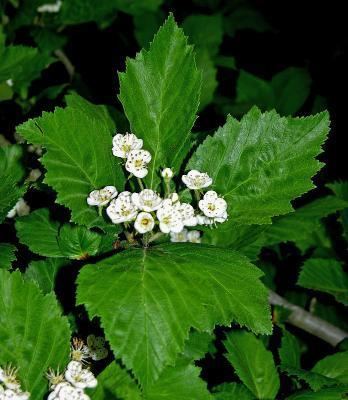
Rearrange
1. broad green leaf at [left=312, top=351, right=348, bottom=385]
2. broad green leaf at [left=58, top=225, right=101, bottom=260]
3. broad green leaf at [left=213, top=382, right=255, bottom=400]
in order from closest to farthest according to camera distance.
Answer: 1. broad green leaf at [left=58, top=225, right=101, bottom=260]
2. broad green leaf at [left=213, top=382, right=255, bottom=400]
3. broad green leaf at [left=312, top=351, right=348, bottom=385]

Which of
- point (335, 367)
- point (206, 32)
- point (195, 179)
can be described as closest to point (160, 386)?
point (195, 179)

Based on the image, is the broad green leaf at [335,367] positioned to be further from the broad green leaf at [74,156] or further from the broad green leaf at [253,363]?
the broad green leaf at [74,156]

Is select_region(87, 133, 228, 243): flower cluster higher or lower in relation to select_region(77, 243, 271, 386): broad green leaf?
higher

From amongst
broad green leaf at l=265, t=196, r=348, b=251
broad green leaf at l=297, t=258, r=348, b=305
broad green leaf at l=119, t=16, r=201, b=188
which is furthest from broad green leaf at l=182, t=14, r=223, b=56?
broad green leaf at l=119, t=16, r=201, b=188

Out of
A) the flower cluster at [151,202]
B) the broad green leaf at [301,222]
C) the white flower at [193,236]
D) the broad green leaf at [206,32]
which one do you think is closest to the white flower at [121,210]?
the flower cluster at [151,202]

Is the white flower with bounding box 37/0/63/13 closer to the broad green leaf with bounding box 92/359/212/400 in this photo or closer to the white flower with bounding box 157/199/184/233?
the white flower with bounding box 157/199/184/233

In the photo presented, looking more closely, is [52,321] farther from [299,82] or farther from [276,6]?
[276,6]

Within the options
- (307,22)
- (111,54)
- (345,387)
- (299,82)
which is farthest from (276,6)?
(345,387)
